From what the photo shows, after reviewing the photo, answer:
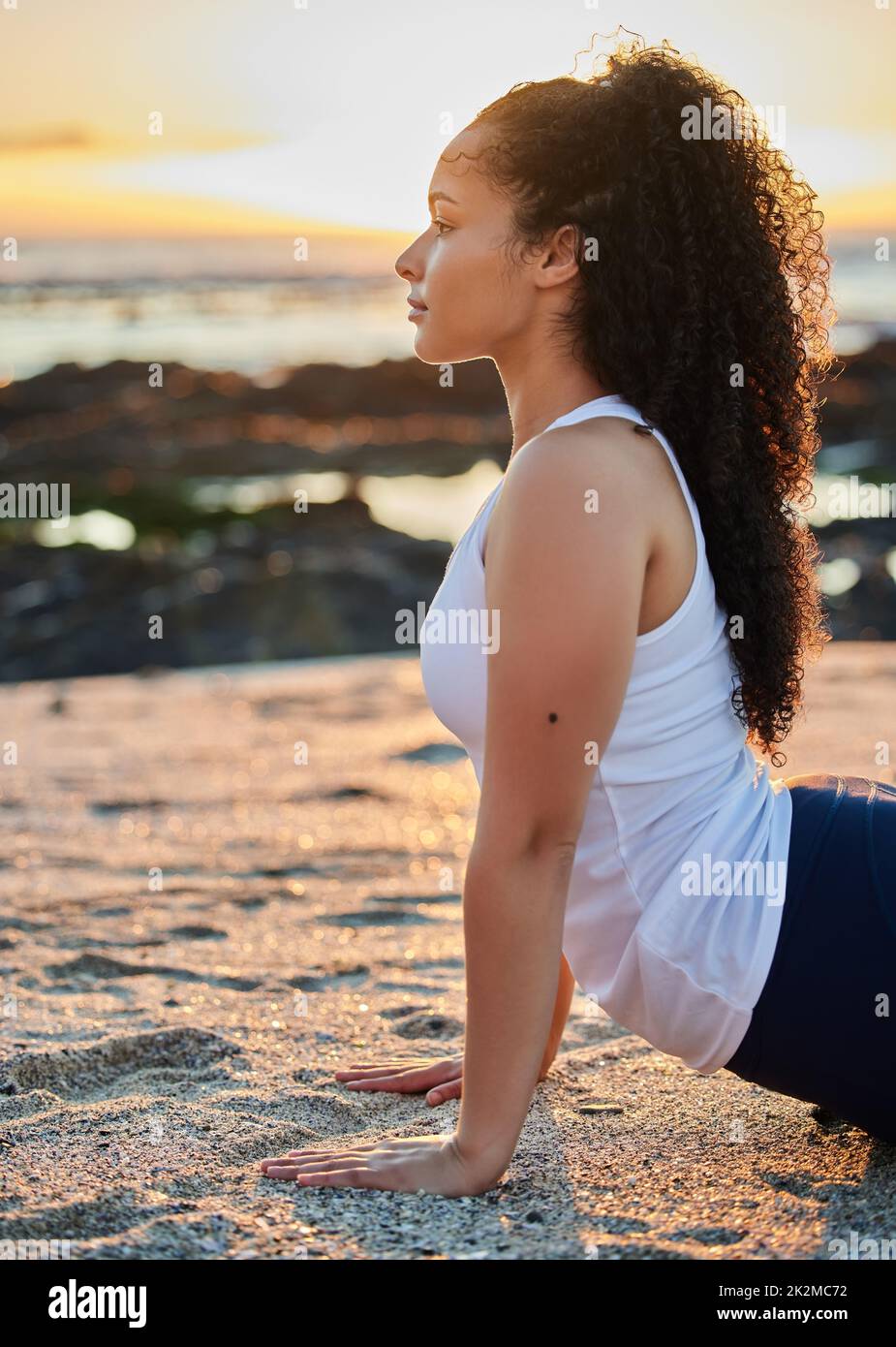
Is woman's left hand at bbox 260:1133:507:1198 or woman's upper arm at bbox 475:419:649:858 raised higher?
woman's upper arm at bbox 475:419:649:858

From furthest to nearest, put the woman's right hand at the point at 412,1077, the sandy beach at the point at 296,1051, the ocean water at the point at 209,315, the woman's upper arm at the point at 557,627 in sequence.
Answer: the ocean water at the point at 209,315, the woman's right hand at the point at 412,1077, the sandy beach at the point at 296,1051, the woman's upper arm at the point at 557,627

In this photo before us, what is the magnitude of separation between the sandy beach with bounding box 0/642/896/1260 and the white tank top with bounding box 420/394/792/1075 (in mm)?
199

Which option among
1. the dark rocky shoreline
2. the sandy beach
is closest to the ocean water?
the dark rocky shoreline

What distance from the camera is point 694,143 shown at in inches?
95.0

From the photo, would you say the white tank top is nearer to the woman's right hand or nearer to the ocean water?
the woman's right hand

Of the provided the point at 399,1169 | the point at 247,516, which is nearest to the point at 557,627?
the point at 399,1169

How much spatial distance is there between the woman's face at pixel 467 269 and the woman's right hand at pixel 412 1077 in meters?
1.45

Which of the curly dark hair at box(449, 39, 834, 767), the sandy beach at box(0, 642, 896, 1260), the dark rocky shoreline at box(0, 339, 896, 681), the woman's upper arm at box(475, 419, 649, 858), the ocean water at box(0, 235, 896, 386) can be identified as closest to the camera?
the woman's upper arm at box(475, 419, 649, 858)

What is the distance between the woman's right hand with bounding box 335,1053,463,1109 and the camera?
9.95 ft

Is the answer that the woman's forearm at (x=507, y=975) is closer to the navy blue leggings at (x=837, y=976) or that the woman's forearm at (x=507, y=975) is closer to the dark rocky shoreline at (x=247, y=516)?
the navy blue leggings at (x=837, y=976)

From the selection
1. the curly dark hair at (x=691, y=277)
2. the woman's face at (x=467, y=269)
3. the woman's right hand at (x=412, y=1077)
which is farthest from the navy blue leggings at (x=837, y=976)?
the woman's face at (x=467, y=269)

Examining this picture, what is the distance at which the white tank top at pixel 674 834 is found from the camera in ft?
7.59
